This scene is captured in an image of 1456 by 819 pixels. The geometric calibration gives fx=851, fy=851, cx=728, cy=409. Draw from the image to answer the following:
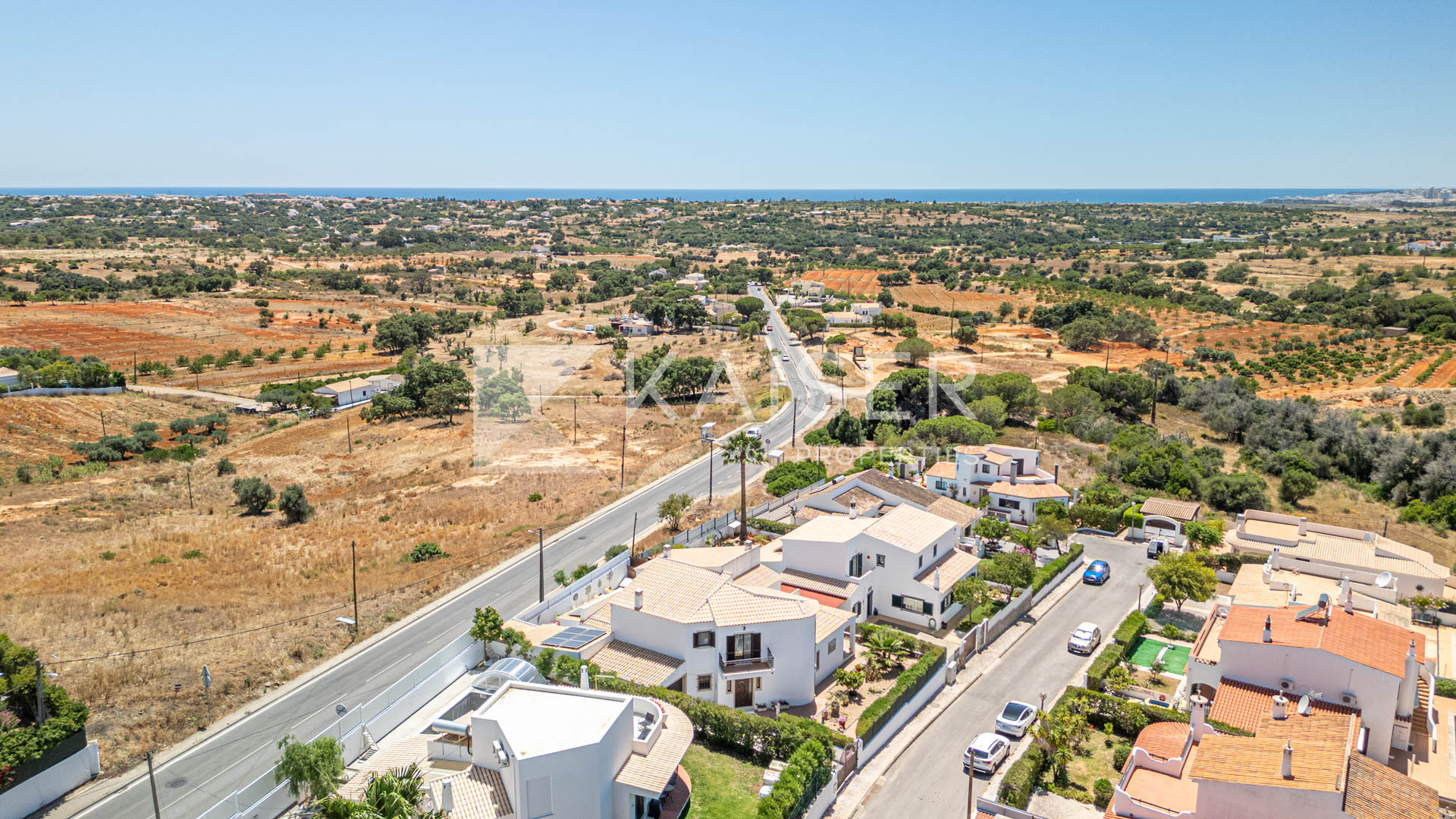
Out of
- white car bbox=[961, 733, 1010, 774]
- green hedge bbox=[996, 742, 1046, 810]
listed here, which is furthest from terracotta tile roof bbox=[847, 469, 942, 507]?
green hedge bbox=[996, 742, 1046, 810]

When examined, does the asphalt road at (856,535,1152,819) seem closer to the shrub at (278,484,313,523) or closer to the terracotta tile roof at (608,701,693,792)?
the terracotta tile roof at (608,701,693,792)

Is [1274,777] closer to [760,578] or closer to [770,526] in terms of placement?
[760,578]

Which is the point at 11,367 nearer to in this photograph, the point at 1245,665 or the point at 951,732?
the point at 951,732

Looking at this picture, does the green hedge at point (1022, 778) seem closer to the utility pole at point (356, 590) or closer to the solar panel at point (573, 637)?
the solar panel at point (573, 637)

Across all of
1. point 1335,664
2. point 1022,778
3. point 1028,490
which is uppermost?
point 1335,664

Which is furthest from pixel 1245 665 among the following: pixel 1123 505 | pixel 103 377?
pixel 103 377

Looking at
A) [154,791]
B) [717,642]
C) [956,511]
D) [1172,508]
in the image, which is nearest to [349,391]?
[956,511]

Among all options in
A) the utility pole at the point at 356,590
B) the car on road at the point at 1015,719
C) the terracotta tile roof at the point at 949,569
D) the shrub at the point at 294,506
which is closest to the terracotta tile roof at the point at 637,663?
the car on road at the point at 1015,719

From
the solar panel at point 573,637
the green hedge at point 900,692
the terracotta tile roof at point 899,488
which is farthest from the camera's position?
the terracotta tile roof at point 899,488
